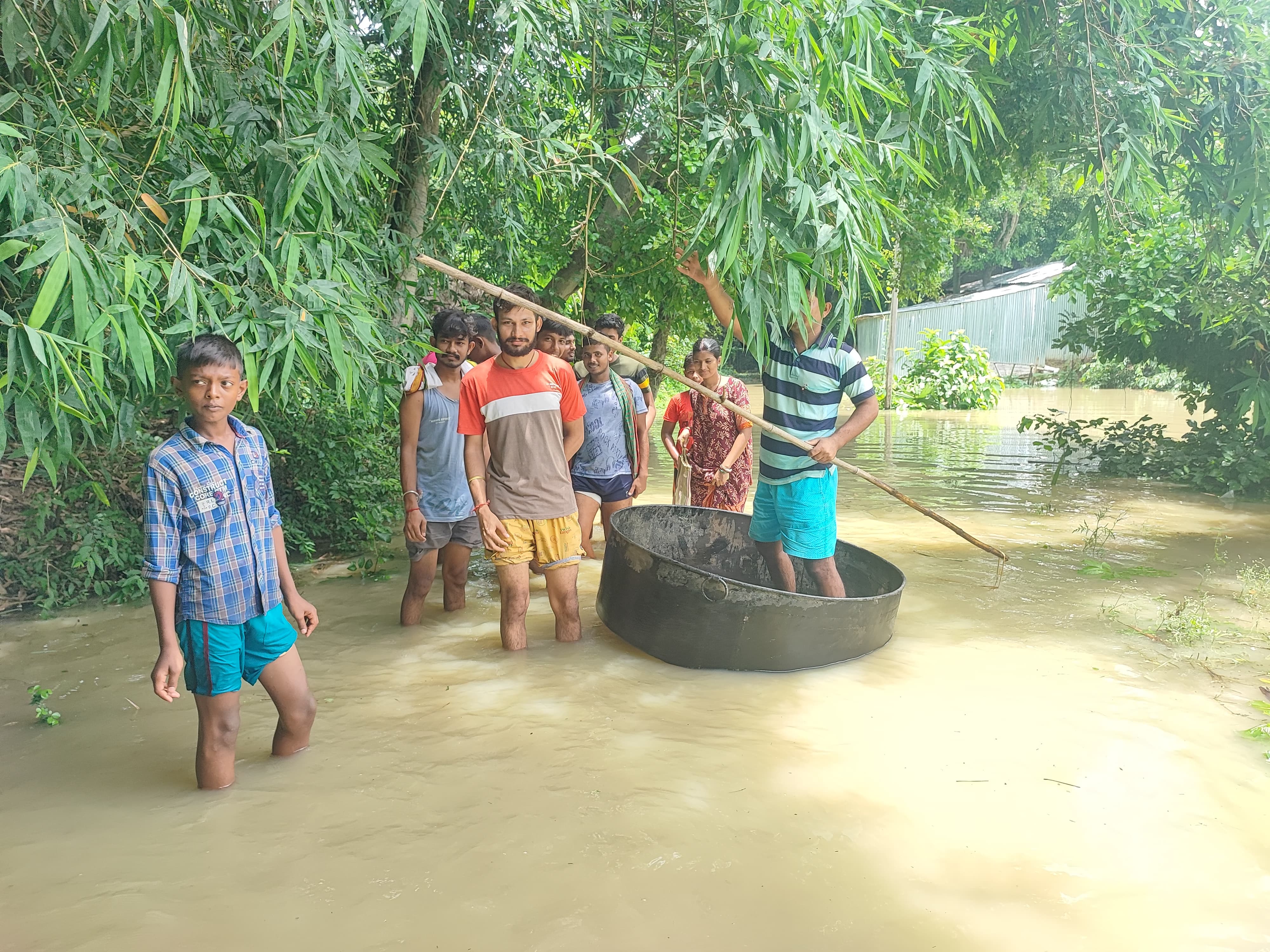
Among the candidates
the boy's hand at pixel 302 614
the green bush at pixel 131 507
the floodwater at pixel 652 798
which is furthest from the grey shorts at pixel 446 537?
the boy's hand at pixel 302 614

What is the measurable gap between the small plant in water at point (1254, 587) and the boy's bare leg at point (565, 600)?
155 inches

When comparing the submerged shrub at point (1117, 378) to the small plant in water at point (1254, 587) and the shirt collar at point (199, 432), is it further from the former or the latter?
the shirt collar at point (199, 432)

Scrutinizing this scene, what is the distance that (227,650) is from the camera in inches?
112

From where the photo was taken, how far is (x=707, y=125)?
3.23 meters

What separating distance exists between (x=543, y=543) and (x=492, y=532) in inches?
10.1

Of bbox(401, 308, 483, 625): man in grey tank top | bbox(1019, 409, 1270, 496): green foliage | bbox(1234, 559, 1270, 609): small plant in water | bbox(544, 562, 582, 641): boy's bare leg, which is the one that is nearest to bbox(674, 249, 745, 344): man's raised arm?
bbox(401, 308, 483, 625): man in grey tank top

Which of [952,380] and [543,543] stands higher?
[952,380]

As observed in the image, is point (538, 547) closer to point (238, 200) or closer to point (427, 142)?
point (238, 200)

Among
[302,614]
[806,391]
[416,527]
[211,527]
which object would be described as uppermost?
[806,391]

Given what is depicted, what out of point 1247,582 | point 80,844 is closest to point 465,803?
point 80,844

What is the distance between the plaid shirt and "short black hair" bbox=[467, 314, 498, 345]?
1817 mm

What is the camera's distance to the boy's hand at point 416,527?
4.50m

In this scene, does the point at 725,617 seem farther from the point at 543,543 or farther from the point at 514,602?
the point at 514,602

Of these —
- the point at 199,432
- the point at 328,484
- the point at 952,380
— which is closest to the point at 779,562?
the point at 199,432
